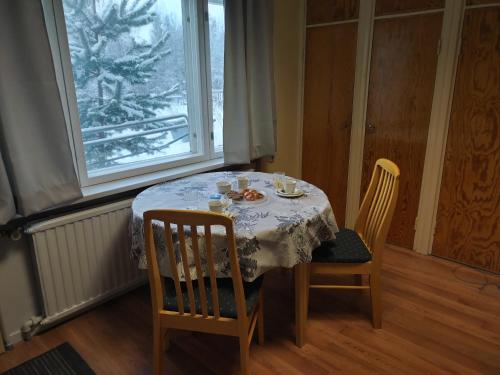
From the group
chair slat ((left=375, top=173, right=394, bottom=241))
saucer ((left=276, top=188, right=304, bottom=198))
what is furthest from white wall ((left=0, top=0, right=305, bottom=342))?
chair slat ((left=375, top=173, right=394, bottom=241))

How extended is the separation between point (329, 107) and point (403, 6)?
0.93 meters

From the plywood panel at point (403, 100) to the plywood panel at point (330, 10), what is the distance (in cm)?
25

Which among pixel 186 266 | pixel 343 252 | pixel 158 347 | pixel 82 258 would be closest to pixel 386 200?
pixel 343 252

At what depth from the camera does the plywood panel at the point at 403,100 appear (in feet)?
8.57

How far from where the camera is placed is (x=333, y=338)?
196cm

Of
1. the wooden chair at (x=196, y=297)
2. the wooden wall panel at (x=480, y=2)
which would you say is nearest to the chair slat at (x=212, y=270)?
the wooden chair at (x=196, y=297)

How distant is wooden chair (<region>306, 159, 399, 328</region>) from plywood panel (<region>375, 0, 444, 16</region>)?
4.25 ft

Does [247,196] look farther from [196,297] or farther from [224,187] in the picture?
[196,297]

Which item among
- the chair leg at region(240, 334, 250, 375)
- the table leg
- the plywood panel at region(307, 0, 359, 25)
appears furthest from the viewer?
the plywood panel at region(307, 0, 359, 25)

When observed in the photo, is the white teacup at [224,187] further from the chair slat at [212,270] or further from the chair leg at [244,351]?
the chair leg at [244,351]

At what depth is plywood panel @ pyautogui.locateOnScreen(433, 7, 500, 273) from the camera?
7.71 feet

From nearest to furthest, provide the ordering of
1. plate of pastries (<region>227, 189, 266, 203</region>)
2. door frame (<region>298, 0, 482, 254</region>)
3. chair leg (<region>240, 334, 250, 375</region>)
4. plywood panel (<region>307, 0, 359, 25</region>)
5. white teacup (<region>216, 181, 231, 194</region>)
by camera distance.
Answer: chair leg (<region>240, 334, 250, 375</region>) → plate of pastries (<region>227, 189, 266, 203</region>) → white teacup (<region>216, 181, 231, 194</region>) → door frame (<region>298, 0, 482, 254</region>) → plywood panel (<region>307, 0, 359, 25</region>)

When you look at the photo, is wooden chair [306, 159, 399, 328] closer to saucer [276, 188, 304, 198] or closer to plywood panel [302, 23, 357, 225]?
saucer [276, 188, 304, 198]

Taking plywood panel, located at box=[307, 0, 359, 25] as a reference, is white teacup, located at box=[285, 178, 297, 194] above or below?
below
